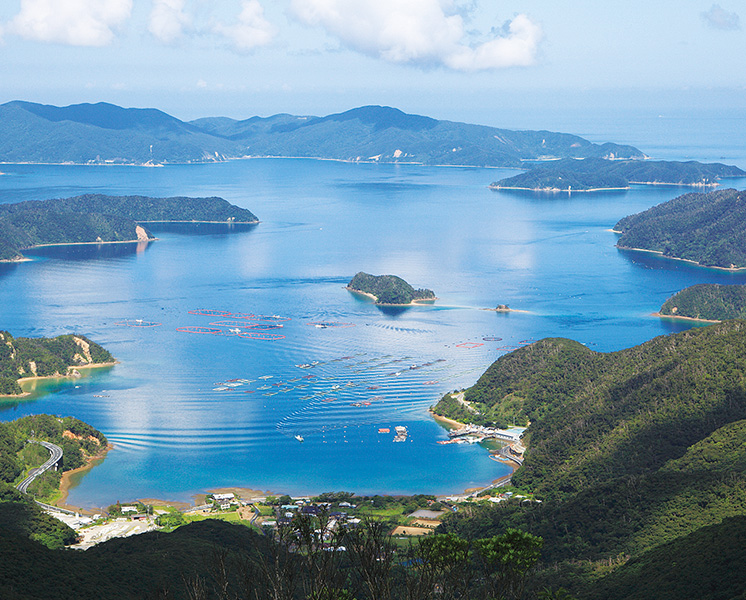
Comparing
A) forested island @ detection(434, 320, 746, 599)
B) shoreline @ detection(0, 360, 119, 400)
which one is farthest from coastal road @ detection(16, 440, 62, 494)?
forested island @ detection(434, 320, 746, 599)

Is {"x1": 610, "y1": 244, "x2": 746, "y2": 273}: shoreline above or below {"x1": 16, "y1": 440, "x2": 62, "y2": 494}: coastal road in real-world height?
above

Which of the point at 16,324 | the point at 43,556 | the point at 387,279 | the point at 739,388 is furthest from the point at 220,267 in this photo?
the point at 43,556

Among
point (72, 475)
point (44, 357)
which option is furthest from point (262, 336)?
point (72, 475)

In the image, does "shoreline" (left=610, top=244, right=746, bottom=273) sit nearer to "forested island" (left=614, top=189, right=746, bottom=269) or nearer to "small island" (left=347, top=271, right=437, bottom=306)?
"forested island" (left=614, top=189, right=746, bottom=269)

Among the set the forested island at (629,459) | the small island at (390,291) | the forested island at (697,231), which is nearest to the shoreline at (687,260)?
the forested island at (697,231)

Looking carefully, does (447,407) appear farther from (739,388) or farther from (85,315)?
(85,315)
